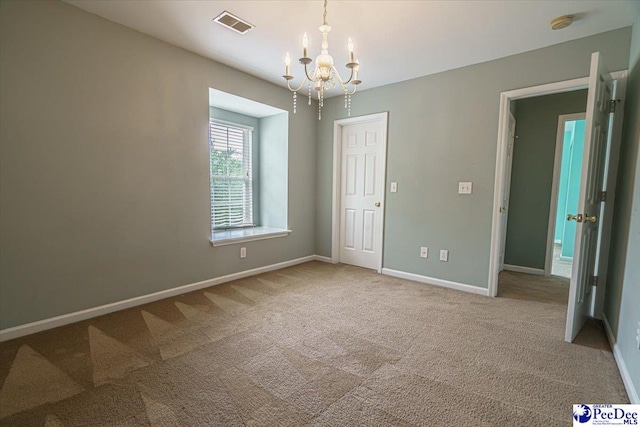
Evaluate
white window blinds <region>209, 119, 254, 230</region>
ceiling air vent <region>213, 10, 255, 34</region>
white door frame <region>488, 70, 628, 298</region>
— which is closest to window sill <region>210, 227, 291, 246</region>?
white window blinds <region>209, 119, 254, 230</region>

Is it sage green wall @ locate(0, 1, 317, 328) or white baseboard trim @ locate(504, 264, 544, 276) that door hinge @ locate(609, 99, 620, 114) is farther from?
sage green wall @ locate(0, 1, 317, 328)

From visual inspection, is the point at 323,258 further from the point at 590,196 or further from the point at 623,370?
the point at 623,370

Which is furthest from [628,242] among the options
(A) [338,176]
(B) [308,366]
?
(A) [338,176]

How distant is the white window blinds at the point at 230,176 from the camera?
3883 millimetres

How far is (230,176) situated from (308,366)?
2.96 meters

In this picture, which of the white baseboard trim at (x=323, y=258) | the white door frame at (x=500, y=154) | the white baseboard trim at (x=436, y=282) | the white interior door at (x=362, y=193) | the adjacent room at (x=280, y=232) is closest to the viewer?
the adjacent room at (x=280, y=232)

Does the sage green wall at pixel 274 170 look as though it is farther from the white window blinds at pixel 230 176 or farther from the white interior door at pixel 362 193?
the white interior door at pixel 362 193

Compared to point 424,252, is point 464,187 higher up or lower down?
higher up

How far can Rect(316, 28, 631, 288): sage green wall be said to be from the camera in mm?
2805

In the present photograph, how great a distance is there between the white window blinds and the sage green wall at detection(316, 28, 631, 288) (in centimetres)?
177

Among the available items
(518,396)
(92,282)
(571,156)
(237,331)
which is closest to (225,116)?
(92,282)

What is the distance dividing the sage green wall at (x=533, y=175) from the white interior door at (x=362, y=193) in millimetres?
2045

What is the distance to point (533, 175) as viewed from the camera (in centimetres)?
405

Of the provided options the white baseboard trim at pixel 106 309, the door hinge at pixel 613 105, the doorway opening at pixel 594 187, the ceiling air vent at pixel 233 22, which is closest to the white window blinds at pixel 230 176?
the white baseboard trim at pixel 106 309
